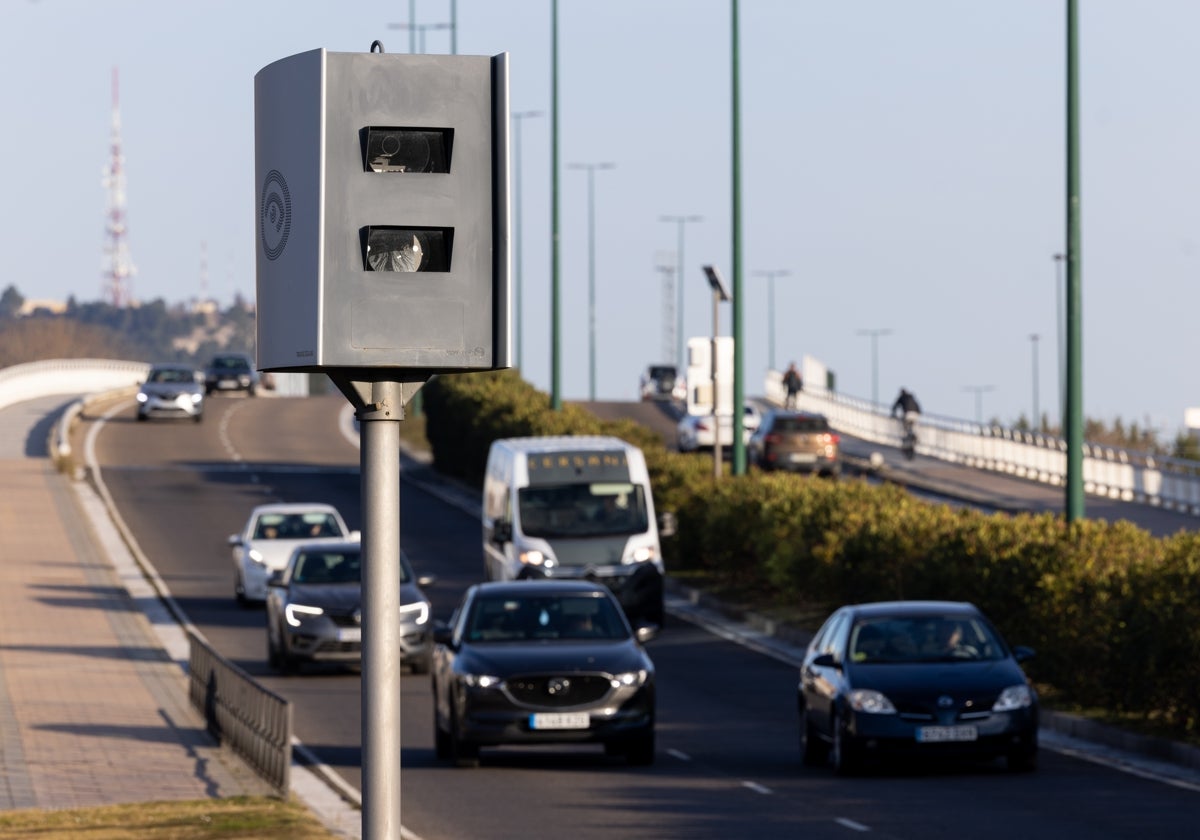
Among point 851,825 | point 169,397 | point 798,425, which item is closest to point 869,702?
point 851,825

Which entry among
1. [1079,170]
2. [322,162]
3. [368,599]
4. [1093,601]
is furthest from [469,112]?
[1079,170]

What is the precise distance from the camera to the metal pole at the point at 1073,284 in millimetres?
25328

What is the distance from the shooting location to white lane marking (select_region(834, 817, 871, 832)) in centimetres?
1580

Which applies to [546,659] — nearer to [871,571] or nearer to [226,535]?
[871,571]

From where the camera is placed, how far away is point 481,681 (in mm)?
19719

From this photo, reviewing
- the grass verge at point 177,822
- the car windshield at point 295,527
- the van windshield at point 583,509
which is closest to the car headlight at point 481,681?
the grass verge at point 177,822

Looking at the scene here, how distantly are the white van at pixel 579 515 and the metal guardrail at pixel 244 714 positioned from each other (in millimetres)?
8219

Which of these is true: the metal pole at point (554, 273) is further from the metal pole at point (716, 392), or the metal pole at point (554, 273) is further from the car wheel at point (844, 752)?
the car wheel at point (844, 752)

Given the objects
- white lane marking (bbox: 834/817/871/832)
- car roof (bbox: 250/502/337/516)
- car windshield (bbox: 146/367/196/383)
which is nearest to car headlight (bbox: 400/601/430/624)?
car roof (bbox: 250/502/337/516)

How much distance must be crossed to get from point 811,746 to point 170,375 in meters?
59.0

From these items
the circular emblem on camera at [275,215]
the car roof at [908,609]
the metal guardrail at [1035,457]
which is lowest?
the metal guardrail at [1035,457]

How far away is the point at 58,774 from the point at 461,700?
131 inches

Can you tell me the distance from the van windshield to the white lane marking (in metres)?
16.1

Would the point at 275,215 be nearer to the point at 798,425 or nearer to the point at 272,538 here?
the point at 272,538
